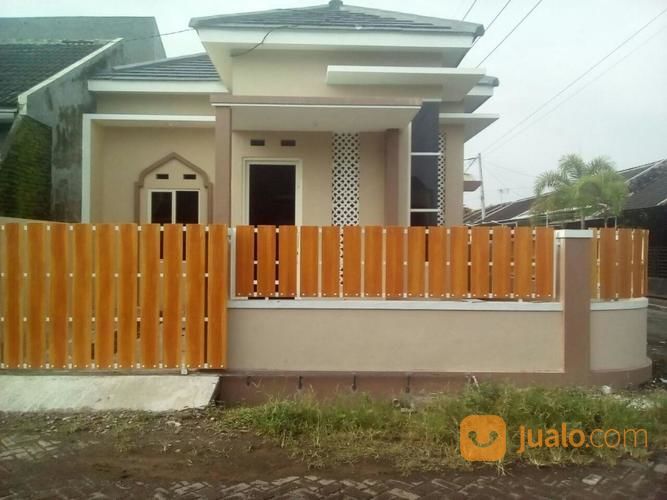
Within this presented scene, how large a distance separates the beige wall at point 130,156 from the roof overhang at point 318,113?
1927 millimetres

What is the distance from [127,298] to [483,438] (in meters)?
3.67

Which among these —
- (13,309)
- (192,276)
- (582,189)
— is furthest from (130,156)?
(582,189)

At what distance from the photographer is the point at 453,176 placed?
10352 millimetres

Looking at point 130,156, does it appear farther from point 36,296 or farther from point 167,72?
point 36,296

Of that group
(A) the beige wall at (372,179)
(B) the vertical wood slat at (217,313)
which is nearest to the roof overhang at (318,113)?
(A) the beige wall at (372,179)

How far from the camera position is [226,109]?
24.0 feet

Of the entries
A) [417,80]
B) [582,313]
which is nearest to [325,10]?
[417,80]

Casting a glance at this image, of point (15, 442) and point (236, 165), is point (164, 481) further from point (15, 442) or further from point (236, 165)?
point (236, 165)

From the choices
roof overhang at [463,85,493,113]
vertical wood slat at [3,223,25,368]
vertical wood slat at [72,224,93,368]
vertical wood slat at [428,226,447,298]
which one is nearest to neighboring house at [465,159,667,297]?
roof overhang at [463,85,493,113]

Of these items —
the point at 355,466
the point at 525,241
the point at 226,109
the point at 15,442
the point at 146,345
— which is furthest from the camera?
the point at 226,109

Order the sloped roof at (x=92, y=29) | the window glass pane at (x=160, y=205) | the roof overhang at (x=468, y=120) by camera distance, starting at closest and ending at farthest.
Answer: the roof overhang at (x=468, y=120) < the window glass pane at (x=160, y=205) < the sloped roof at (x=92, y=29)

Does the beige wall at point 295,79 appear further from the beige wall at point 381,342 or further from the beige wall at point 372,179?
the beige wall at point 381,342

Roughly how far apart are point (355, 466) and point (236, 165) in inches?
240

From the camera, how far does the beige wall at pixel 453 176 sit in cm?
1031
